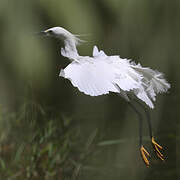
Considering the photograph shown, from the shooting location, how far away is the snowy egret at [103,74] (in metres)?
0.59


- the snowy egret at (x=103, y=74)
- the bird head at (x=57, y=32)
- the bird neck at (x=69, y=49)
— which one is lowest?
the snowy egret at (x=103, y=74)

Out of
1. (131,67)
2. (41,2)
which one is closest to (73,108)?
(41,2)

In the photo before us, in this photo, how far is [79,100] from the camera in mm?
1175

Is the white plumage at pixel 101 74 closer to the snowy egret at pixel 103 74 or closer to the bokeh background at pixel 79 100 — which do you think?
the snowy egret at pixel 103 74

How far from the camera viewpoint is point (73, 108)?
46.1 inches

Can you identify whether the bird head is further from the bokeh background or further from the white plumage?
the bokeh background

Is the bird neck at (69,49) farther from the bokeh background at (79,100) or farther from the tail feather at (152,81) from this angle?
the bokeh background at (79,100)

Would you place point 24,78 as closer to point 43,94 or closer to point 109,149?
point 43,94

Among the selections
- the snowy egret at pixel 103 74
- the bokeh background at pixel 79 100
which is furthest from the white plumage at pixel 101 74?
the bokeh background at pixel 79 100

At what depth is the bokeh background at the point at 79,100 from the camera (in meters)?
1.08

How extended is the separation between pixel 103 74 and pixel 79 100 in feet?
1.86

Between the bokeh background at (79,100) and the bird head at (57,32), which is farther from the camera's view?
the bokeh background at (79,100)

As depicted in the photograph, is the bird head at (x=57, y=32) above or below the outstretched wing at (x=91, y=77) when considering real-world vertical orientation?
above

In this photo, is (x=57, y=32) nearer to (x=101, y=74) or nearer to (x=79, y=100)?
(x=101, y=74)
